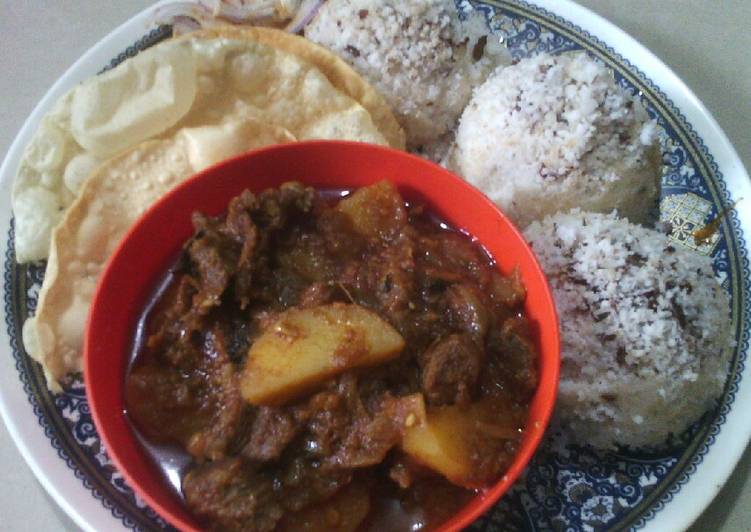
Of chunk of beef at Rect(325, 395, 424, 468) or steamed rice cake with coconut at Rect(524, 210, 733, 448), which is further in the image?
steamed rice cake with coconut at Rect(524, 210, 733, 448)

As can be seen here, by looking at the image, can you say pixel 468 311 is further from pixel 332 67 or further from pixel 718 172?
pixel 718 172

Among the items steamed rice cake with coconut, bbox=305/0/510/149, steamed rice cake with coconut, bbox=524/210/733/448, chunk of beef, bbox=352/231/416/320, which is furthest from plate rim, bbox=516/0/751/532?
chunk of beef, bbox=352/231/416/320

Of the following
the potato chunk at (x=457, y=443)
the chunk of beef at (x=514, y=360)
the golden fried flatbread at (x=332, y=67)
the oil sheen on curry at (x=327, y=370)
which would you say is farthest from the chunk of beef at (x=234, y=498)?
the golden fried flatbread at (x=332, y=67)

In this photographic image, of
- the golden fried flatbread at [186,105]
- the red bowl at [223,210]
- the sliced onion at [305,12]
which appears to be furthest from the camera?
the sliced onion at [305,12]

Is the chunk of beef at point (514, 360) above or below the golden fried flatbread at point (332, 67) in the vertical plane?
below

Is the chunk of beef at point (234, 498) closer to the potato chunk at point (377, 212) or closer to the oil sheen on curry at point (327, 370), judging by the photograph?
the oil sheen on curry at point (327, 370)

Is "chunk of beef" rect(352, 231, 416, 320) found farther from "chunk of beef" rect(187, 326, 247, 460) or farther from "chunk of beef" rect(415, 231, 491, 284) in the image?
"chunk of beef" rect(187, 326, 247, 460)
